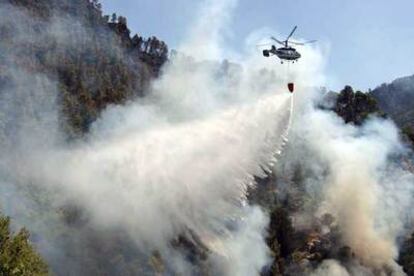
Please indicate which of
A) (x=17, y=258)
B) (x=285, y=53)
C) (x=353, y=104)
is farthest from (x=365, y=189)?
(x=17, y=258)

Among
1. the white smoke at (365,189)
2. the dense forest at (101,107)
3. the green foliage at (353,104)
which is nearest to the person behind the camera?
the dense forest at (101,107)

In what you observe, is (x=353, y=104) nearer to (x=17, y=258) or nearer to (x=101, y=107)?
(x=101, y=107)

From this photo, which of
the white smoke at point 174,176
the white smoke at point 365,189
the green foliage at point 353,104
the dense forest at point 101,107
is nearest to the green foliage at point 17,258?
the dense forest at point 101,107

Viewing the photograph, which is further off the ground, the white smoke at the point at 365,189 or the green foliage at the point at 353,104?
the green foliage at the point at 353,104

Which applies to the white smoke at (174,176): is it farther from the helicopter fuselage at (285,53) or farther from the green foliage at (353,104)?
the green foliage at (353,104)

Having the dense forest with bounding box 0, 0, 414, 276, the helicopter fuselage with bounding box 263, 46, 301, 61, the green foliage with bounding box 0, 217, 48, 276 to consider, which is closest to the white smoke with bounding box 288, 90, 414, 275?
the dense forest with bounding box 0, 0, 414, 276

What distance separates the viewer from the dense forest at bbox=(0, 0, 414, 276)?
200 feet

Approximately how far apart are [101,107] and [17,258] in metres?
52.6

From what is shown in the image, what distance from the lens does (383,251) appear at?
7088 centimetres

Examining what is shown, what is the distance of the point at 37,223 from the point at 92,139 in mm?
14750

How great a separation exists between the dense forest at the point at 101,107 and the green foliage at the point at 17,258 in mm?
62

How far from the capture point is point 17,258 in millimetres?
→ 41188

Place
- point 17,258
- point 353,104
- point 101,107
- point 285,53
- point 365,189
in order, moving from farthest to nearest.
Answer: point 353,104, point 101,107, point 365,189, point 285,53, point 17,258

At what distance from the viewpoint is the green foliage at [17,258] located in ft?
133
